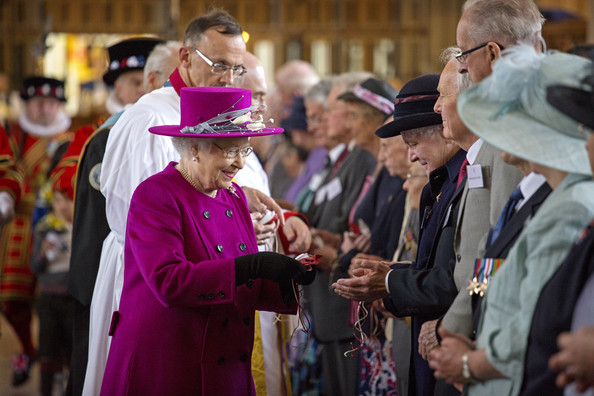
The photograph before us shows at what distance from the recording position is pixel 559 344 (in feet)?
6.23

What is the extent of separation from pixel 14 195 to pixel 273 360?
234cm

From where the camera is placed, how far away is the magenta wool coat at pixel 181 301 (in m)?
2.64

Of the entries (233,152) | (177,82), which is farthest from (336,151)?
(233,152)

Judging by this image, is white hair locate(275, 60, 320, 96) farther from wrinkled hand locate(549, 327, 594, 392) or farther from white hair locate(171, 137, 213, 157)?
wrinkled hand locate(549, 327, 594, 392)

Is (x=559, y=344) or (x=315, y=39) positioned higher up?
(x=315, y=39)

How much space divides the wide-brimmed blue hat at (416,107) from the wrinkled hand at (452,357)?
1050 millimetres

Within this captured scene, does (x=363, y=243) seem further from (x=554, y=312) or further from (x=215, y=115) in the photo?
(x=554, y=312)

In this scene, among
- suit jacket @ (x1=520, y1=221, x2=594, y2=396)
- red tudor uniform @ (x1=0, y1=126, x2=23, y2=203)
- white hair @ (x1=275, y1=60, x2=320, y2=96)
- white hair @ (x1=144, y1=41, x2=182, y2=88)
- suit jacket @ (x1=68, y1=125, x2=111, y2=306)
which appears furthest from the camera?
white hair @ (x1=275, y1=60, x2=320, y2=96)

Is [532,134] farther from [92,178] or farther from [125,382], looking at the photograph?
[92,178]

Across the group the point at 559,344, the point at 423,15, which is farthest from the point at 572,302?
the point at 423,15

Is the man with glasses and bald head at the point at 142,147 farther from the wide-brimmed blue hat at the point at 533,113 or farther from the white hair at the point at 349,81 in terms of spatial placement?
the white hair at the point at 349,81

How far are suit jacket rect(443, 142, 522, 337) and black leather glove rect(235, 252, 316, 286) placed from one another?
52 cm

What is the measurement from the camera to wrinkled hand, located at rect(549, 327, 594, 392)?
5.94 ft

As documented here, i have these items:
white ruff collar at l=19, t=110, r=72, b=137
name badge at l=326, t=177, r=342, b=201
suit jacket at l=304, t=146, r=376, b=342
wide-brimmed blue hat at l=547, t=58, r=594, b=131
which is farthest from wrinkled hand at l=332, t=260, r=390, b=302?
white ruff collar at l=19, t=110, r=72, b=137
